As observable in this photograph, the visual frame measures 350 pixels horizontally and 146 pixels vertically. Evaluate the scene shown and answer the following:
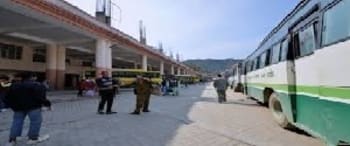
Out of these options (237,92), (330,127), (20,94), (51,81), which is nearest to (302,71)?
(330,127)

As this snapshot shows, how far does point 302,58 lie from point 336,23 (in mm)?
2025

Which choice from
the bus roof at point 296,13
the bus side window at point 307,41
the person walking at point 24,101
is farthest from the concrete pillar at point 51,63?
the bus side window at point 307,41

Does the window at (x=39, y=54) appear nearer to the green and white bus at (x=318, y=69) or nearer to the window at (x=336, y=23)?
the green and white bus at (x=318, y=69)

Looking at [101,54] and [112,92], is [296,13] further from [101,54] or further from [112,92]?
[101,54]

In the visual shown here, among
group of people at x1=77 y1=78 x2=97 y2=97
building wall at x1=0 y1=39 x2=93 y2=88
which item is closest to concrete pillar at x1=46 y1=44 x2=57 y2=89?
building wall at x1=0 y1=39 x2=93 y2=88

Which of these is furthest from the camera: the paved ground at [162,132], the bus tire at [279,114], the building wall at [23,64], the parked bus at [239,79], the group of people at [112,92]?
the building wall at [23,64]

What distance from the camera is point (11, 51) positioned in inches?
1401

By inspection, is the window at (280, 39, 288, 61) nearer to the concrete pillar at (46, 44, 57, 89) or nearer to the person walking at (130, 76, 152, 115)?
the person walking at (130, 76, 152, 115)

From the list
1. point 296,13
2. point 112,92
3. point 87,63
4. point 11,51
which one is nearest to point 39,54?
point 11,51

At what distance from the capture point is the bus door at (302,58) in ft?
21.5

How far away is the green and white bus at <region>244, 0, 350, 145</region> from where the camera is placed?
5.07 metres

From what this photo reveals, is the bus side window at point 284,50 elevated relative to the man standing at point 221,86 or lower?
elevated

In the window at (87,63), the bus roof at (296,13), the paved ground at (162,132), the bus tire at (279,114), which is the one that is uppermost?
the window at (87,63)

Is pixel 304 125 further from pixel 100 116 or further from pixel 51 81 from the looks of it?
pixel 51 81
